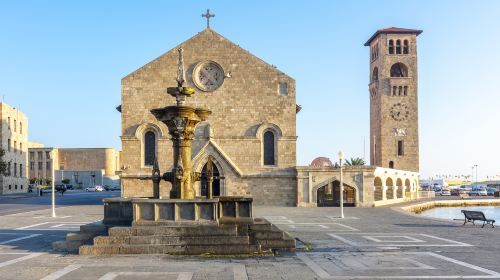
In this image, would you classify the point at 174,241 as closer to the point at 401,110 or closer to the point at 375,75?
the point at 401,110

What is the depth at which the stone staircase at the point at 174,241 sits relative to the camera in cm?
1468

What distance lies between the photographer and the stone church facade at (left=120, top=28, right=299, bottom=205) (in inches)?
1527

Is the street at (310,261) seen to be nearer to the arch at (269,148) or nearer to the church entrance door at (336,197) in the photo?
the arch at (269,148)

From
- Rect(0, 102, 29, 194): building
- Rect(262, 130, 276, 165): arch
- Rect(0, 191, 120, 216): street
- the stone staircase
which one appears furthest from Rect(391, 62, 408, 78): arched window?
the stone staircase

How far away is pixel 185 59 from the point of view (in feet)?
130

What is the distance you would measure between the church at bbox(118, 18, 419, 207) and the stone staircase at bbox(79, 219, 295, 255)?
23.0 meters

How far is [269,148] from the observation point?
129ft

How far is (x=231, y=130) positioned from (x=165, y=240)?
24473 mm

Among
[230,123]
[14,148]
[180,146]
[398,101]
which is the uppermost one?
[398,101]

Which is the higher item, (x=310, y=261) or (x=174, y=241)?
(x=174, y=241)

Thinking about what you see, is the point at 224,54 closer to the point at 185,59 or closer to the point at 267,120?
the point at 185,59

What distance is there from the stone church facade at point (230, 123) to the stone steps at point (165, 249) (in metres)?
23.7

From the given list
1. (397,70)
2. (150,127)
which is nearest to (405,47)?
(397,70)

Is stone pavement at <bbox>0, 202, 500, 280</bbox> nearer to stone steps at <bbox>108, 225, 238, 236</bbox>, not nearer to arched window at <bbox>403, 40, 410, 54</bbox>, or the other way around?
stone steps at <bbox>108, 225, 238, 236</bbox>
